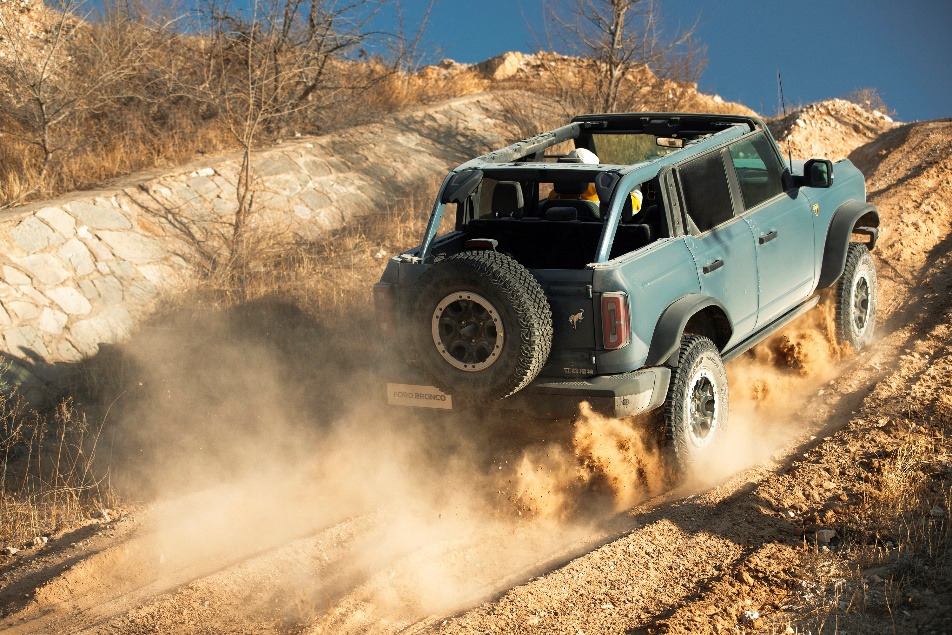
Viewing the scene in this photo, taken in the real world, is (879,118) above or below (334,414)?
above

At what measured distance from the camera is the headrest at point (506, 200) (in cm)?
645

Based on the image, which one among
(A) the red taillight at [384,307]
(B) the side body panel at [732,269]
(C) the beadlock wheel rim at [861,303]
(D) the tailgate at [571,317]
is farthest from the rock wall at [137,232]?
(C) the beadlock wheel rim at [861,303]

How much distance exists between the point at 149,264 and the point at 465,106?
9.23 meters

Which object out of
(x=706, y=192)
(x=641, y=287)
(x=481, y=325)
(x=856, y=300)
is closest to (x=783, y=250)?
(x=706, y=192)

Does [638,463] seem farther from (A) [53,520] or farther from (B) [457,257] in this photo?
(A) [53,520]

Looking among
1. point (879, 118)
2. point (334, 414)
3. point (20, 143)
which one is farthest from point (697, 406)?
point (879, 118)

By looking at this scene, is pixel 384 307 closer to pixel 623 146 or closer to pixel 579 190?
pixel 579 190

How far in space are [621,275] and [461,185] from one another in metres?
1.29

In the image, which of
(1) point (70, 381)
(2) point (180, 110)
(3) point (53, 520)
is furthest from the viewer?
(2) point (180, 110)

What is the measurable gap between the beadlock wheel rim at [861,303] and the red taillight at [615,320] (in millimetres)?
3322

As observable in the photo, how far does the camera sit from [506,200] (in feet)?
21.2

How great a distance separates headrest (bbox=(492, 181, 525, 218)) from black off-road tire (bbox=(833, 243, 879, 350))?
2.74 m

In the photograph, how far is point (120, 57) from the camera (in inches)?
497

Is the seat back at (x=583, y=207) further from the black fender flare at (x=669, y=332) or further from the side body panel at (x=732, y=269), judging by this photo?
the black fender flare at (x=669, y=332)
